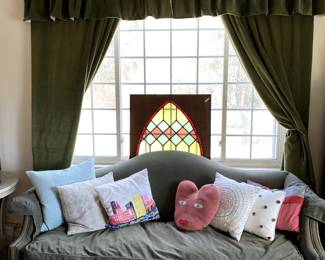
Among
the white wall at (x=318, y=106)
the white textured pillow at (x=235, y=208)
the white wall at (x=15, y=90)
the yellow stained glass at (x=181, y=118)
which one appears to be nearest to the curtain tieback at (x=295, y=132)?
the white wall at (x=318, y=106)

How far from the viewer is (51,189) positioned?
7.86 feet

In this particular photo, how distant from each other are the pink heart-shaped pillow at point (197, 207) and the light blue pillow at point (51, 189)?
747 mm

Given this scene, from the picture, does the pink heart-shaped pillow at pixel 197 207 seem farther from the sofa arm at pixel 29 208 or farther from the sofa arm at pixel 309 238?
the sofa arm at pixel 29 208

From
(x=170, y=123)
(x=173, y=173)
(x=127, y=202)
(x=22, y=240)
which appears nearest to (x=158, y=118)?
(x=170, y=123)

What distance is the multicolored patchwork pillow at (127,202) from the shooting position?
7.66ft

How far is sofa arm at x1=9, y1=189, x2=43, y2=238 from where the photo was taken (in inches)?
87.1

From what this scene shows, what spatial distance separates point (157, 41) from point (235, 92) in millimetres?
815

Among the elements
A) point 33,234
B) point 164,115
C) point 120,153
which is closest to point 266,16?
point 164,115

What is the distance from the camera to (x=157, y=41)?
117 inches

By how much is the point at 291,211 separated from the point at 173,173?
877 mm

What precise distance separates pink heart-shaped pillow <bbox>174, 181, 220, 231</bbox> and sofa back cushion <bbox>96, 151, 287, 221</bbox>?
0.16 m

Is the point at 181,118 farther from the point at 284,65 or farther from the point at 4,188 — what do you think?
the point at 4,188

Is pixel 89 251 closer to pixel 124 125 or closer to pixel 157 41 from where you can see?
pixel 124 125

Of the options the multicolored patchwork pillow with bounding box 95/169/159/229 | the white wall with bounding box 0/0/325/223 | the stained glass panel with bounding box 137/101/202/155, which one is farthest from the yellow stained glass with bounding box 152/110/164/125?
the white wall with bounding box 0/0/325/223
